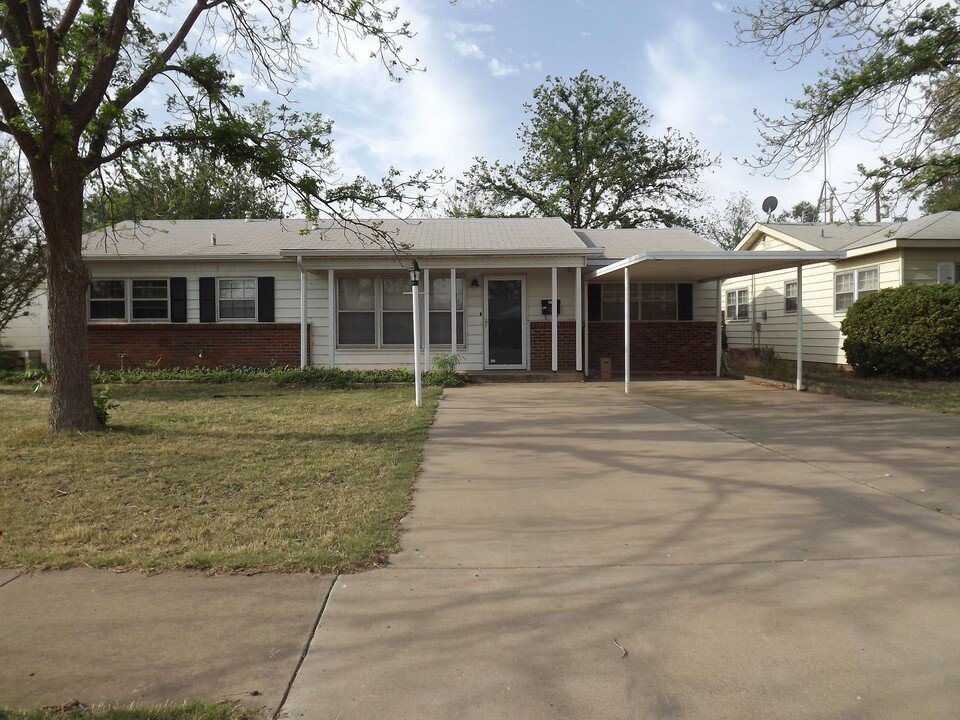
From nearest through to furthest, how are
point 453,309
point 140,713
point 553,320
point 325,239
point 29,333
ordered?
point 140,713
point 553,320
point 453,309
point 325,239
point 29,333

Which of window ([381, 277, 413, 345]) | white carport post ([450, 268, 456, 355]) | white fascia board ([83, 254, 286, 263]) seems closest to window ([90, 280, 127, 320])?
white fascia board ([83, 254, 286, 263])

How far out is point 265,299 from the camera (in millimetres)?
16578

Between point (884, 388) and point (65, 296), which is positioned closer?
point (65, 296)

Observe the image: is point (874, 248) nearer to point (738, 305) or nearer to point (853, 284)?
point (853, 284)

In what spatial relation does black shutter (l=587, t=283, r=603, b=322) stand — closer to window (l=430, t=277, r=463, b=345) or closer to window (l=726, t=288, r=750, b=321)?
window (l=430, t=277, r=463, b=345)

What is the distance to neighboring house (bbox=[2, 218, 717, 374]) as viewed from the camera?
16.2 m

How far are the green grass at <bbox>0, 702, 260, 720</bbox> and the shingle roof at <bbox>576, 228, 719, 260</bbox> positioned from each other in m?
14.9

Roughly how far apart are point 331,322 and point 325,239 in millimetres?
2325

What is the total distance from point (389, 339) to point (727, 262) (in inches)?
297

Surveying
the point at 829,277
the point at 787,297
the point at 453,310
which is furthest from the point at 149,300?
the point at 829,277

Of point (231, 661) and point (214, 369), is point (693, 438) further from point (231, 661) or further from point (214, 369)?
point (214, 369)

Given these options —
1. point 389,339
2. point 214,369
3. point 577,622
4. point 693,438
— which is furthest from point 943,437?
A: point 214,369

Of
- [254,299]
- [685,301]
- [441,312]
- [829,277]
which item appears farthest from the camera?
[829,277]

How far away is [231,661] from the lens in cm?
312
